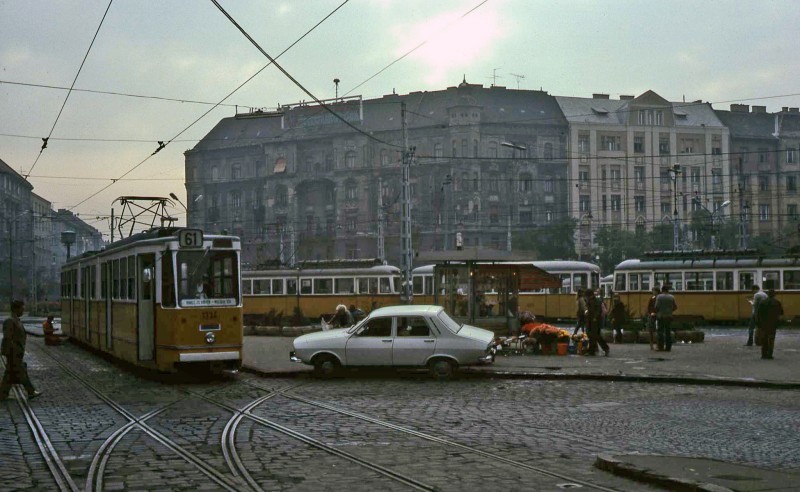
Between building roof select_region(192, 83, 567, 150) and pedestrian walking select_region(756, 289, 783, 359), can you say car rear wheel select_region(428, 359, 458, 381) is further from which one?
building roof select_region(192, 83, 567, 150)

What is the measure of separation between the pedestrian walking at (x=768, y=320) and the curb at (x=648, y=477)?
44.5ft

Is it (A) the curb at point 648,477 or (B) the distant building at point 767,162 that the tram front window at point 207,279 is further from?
(B) the distant building at point 767,162

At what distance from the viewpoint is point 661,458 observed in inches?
356

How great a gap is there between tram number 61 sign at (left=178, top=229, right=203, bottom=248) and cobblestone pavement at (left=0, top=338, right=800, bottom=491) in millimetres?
2511

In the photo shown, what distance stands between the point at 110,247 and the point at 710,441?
15367mm

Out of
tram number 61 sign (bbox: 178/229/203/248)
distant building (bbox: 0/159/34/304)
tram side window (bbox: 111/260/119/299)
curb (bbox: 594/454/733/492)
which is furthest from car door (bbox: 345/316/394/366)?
distant building (bbox: 0/159/34/304)

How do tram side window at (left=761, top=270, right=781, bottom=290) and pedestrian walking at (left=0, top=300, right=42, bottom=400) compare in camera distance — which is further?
tram side window at (left=761, top=270, right=781, bottom=290)

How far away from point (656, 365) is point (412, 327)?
535cm

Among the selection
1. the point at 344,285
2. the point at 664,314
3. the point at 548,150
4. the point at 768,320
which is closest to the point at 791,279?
the point at 664,314

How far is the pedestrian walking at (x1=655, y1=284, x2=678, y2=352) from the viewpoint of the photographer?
23.8 m

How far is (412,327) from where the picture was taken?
18.5 m

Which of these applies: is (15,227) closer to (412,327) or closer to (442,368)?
(412,327)

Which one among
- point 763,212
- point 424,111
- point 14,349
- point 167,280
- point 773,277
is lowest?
point 14,349

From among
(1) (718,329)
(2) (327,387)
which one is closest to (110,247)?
(2) (327,387)
